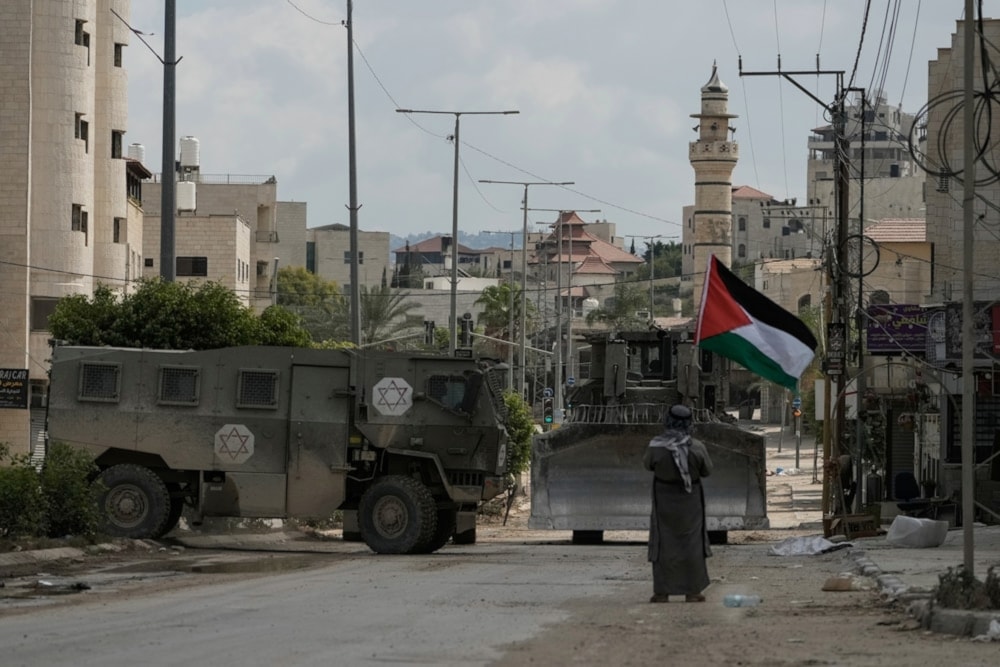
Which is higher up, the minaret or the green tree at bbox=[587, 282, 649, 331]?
the minaret

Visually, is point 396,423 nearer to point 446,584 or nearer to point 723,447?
point 723,447

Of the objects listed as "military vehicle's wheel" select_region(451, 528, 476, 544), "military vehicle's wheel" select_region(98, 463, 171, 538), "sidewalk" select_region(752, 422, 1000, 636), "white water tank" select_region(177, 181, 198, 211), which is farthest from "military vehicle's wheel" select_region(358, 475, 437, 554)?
"white water tank" select_region(177, 181, 198, 211)

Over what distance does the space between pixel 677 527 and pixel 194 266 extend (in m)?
61.9

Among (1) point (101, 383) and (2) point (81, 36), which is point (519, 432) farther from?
(1) point (101, 383)

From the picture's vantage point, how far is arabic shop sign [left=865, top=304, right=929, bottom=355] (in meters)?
27.7

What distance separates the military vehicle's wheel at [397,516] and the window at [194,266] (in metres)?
53.1

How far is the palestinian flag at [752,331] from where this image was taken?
19453mm

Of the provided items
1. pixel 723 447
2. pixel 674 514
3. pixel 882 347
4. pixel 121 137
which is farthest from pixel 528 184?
pixel 674 514

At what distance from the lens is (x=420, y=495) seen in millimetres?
21422

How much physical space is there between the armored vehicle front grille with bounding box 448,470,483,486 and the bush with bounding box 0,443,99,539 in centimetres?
448

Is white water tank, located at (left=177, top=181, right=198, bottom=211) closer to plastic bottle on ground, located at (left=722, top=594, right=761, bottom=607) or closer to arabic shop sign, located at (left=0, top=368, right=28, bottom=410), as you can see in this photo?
arabic shop sign, located at (left=0, top=368, right=28, bottom=410)

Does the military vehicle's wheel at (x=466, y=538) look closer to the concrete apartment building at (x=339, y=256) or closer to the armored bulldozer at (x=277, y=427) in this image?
the armored bulldozer at (x=277, y=427)

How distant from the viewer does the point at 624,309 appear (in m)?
128

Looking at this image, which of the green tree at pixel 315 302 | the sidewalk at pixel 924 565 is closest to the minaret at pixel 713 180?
the green tree at pixel 315 302
